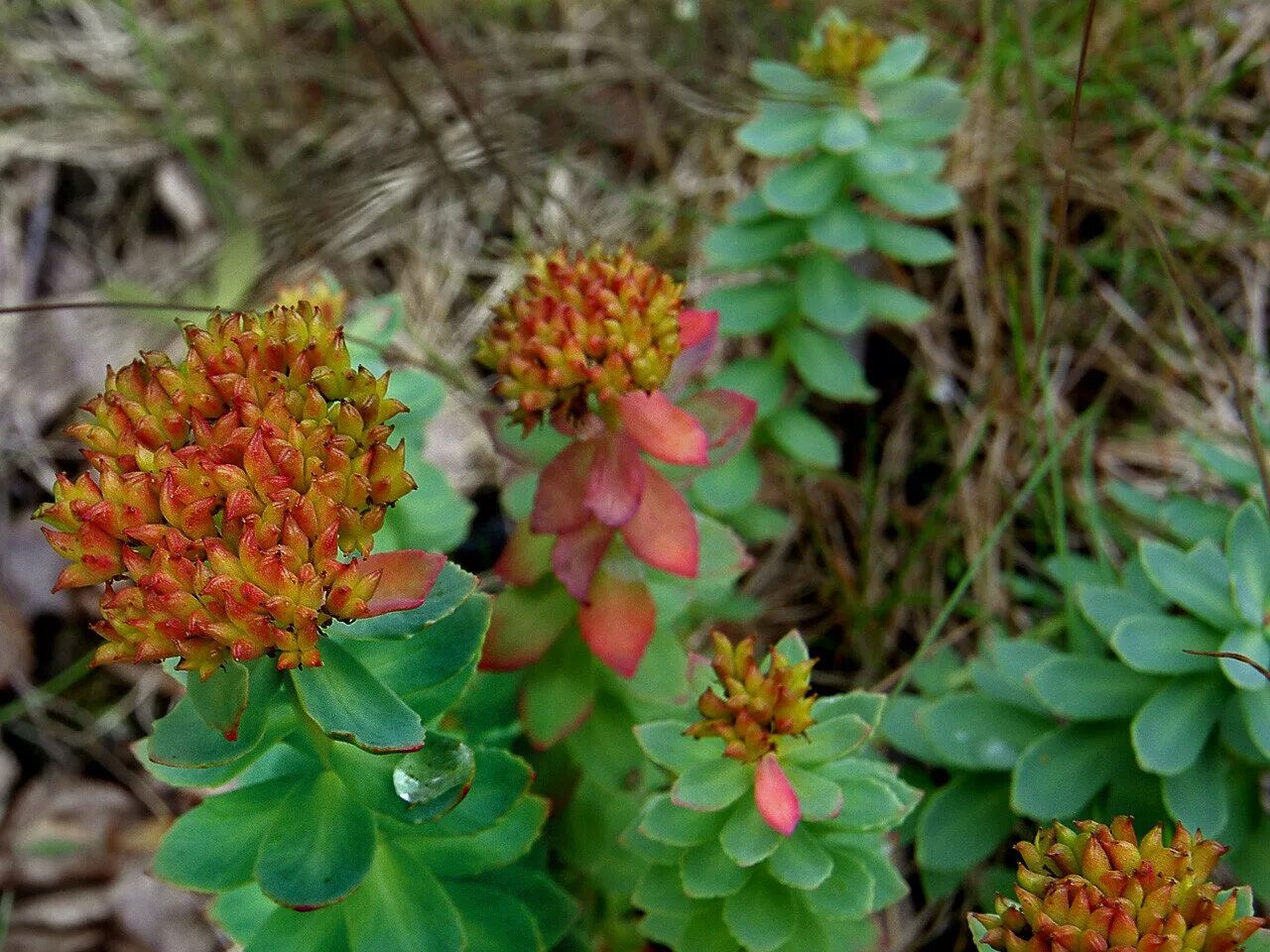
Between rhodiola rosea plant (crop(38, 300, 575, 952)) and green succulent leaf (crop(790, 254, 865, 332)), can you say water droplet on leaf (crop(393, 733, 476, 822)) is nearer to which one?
rhodiola rosea plant (crop(38, 300, 575, 952))

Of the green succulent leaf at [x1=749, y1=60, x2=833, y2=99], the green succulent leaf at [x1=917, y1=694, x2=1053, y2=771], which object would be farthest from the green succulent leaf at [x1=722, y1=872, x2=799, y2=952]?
the green succulent leaf at [x1=749, y1=60, x2=833, y2=99]

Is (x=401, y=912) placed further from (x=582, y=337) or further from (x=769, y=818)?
(x=582, y=337)

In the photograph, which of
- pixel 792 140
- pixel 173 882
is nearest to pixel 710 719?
pixel 173 882

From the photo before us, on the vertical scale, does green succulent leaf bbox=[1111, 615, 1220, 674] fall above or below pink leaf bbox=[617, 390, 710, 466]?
below

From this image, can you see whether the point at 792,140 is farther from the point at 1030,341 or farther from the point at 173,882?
the point at 173,882

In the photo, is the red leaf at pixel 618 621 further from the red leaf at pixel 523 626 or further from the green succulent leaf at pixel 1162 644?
the green succulent leaf at pixel 1162 644

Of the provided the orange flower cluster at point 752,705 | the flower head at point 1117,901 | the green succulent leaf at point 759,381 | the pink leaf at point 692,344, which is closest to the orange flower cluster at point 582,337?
the pink leaf at point 692,344

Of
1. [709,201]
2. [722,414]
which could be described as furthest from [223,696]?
[709,201]
